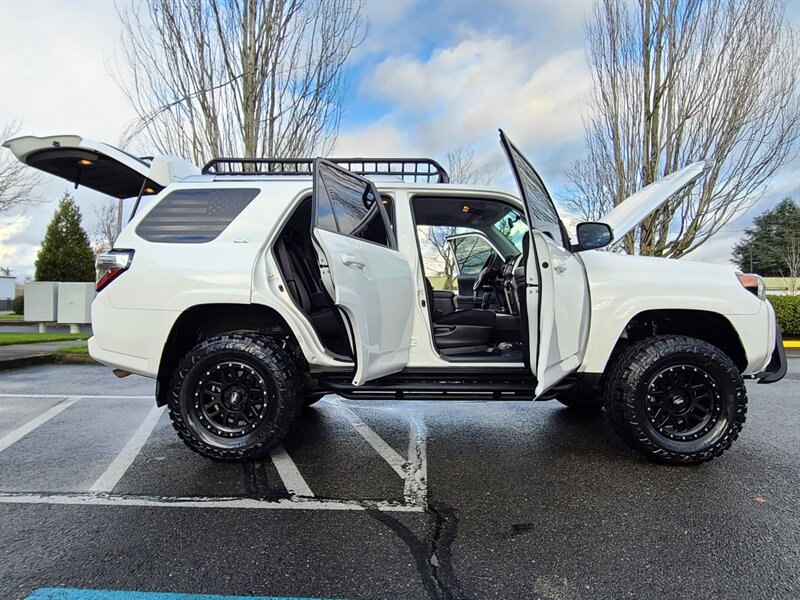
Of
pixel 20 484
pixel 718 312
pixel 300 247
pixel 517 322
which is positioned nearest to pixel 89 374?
pixel 20 484

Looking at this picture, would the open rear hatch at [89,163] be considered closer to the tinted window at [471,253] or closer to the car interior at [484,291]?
the car interior at [484,291]

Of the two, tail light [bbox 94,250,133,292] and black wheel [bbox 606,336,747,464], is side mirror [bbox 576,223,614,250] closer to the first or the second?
black wheel [bbox 606,336,747,464]

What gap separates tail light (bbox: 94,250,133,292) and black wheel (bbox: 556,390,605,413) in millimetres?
3427

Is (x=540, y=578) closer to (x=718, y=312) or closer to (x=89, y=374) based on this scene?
(x=718, y=312)

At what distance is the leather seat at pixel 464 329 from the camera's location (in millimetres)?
3771

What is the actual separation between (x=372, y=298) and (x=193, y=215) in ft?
4.69

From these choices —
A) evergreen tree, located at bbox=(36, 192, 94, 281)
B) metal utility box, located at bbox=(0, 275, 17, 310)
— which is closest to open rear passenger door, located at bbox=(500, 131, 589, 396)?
evergreen tree, located at bbox=(36, 192, 94, 281)

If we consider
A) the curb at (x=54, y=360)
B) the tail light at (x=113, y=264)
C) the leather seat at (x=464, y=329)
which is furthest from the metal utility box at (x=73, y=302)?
the leather seat at (x=464, y=329)

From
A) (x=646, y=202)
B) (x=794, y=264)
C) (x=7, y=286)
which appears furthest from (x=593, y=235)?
(x=7, y=286)

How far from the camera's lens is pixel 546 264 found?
3.01 meters

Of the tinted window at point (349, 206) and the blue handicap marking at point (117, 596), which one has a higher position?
the tinted window at point (349, 206)

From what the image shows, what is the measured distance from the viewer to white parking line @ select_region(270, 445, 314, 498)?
9.16 ft

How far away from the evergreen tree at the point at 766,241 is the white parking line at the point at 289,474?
36139mm

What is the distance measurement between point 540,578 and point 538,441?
1917mm
